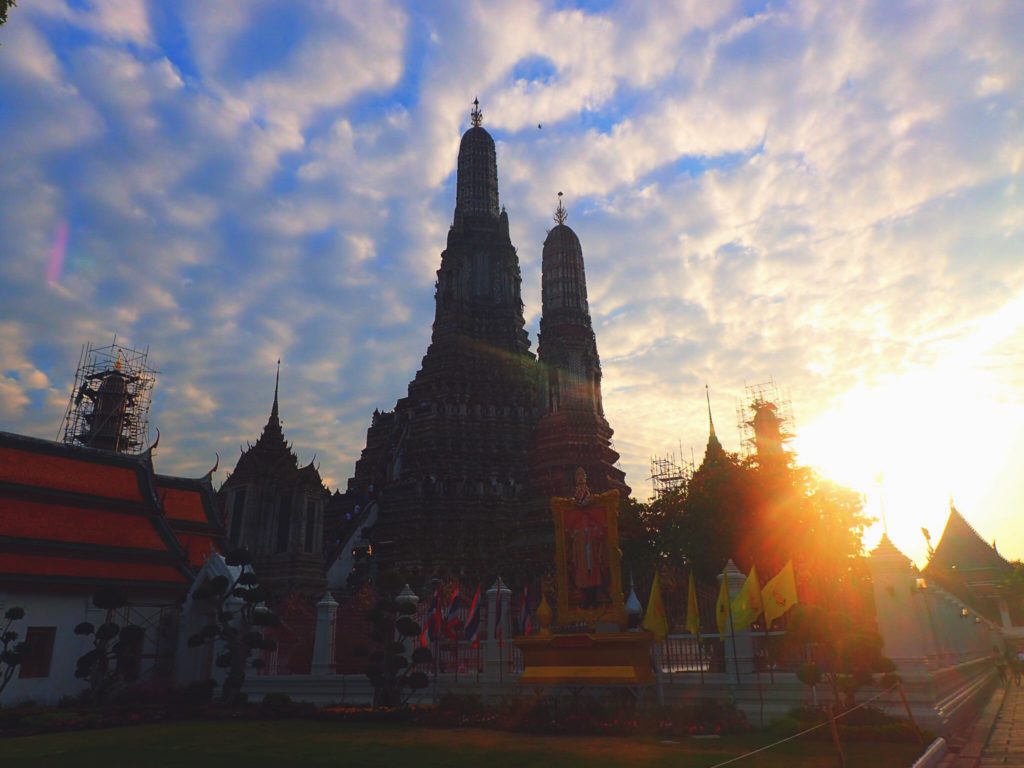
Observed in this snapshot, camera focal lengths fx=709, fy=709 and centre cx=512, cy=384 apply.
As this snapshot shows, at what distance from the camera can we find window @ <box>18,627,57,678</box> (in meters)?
21.0

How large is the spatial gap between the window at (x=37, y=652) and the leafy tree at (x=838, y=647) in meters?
21.2

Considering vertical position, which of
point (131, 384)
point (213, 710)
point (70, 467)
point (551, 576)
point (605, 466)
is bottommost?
point (213, 710)

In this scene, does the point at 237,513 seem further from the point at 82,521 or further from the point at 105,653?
the point at 105,653

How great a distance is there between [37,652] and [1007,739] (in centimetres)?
2535

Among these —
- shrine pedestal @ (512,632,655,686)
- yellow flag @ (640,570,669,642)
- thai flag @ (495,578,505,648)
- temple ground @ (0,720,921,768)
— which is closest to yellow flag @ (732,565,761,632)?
yellow flag @ (640,570,669,642)

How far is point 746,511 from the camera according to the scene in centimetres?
2891

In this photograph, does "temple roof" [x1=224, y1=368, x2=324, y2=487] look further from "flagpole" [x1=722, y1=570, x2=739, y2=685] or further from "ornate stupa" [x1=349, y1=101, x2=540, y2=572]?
"flagpole" [x1=722, y1=570, x2=739, y2=685]

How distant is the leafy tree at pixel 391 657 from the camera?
18.2 meters

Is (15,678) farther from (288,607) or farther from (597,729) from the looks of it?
(597,729)

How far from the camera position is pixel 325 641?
21312 mm

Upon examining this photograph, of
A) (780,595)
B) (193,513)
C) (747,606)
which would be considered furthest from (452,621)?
(193,513)

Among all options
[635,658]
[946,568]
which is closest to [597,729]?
[635,658]

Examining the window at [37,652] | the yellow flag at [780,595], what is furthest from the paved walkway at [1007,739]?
the window at [37,652]

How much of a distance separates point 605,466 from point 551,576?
12.7 metres
